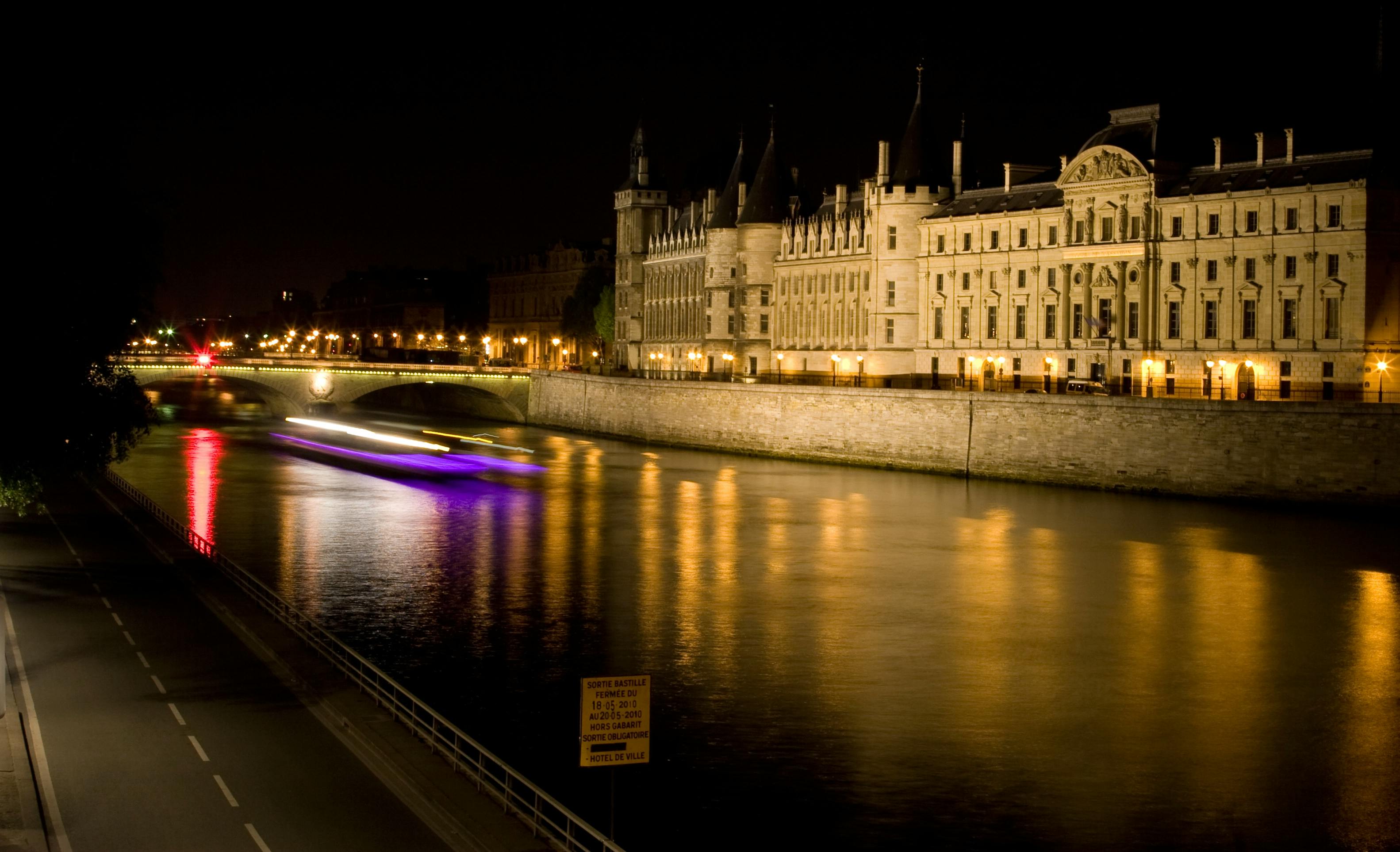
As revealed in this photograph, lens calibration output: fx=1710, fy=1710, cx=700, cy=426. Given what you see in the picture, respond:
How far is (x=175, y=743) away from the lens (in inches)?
723

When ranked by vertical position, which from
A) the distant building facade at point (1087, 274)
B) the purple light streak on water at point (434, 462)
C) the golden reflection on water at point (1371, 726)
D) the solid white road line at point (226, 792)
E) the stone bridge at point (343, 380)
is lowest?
the golden reflection on water at point (1371, 726)

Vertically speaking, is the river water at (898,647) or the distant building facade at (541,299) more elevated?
the distant building facade at (541,299)

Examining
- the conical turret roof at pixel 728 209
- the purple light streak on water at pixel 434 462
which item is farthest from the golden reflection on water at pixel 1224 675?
the conical turret roof at pixel 728 209

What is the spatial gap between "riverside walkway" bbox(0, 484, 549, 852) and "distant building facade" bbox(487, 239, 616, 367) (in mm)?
95027

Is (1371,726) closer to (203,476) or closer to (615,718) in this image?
(615,718)

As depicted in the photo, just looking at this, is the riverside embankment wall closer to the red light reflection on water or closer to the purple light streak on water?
the purple light streak on water

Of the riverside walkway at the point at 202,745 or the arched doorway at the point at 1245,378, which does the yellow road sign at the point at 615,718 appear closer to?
the riverside walkway at the point at 202,745

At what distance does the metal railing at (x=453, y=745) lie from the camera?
1525 centimetres

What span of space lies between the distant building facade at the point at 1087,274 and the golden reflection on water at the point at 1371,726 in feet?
78.5

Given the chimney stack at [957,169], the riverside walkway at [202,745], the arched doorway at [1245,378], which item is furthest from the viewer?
the chimney stack at [957,169]

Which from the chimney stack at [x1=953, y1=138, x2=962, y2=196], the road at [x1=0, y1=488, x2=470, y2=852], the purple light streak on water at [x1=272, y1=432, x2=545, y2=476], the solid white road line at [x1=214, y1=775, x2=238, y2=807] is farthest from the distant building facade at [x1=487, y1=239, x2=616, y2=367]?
the solid white road line at [x1=214, y1=775, x2=238, y2=807]

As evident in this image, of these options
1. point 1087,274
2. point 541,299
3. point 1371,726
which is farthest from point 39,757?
point 541,299

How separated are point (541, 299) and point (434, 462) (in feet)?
219

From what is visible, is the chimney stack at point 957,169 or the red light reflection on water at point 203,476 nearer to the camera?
the red light reflection on water at point 203,476
